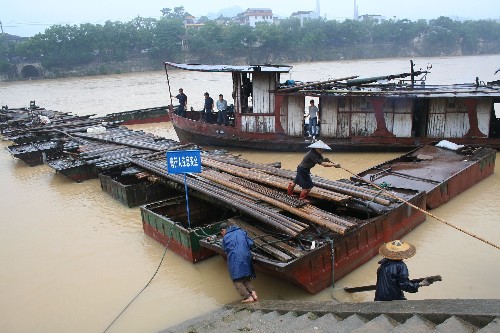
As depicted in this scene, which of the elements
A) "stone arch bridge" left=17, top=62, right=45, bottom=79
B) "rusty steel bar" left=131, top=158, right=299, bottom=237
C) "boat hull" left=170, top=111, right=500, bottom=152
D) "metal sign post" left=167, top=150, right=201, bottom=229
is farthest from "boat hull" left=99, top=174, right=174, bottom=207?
"stone arch bridge" left=17, top=62, right=45, bottom=79

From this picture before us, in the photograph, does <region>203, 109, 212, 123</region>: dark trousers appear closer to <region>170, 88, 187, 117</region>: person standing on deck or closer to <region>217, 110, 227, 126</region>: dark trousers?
<region>217, 110, 227, 126</region>: dark trousers

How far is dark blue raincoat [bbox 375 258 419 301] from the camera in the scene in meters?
5.42

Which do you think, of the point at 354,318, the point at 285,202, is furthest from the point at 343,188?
the point at 354,318

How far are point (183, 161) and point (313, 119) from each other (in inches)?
357

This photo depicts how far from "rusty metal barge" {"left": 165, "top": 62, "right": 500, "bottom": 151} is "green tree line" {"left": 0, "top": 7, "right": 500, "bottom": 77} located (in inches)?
2015

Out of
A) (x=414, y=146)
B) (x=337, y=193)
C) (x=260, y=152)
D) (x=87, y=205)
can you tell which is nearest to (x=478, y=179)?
(x=414, y=146)

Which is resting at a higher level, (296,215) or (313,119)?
(313,119)

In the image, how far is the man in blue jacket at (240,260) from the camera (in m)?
6.55

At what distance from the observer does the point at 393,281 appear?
18.2 ft

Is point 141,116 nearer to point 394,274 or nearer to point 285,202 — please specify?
point 285,202

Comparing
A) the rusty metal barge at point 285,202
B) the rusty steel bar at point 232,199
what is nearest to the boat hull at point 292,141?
the rusty metal barge at point 285,202

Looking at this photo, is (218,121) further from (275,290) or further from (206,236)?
(275,290)

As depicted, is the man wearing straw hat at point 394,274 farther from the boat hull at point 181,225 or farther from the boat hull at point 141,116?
the boat hull at point 141,116

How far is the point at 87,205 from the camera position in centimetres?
1255
